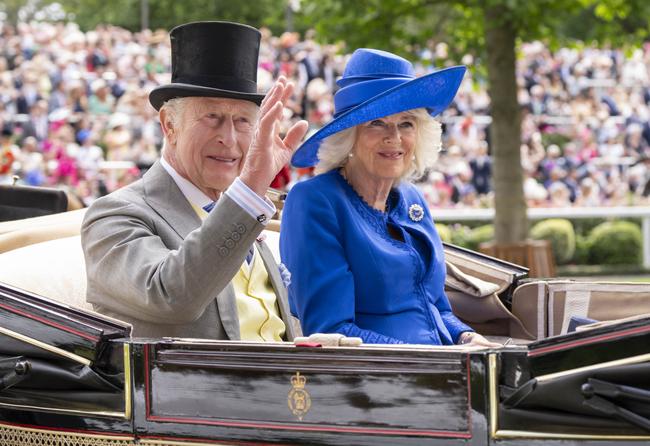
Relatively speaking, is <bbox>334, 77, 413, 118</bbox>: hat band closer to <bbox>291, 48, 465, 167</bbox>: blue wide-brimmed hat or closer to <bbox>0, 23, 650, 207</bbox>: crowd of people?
<bbox>291, 48, 465, 167</bbox>: blue wide-brimmed hat

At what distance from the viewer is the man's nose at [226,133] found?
296cm

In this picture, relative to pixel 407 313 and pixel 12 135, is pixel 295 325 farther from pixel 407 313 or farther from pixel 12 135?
pixel 12 135

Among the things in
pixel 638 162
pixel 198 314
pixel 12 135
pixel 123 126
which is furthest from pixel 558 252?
pixel 198 314

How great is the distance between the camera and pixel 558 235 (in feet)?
44.1

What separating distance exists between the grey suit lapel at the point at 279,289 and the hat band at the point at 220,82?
1.55 feet

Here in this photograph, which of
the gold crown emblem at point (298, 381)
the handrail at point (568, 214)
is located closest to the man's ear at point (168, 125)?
the gold crown emblem at point (298, 381)

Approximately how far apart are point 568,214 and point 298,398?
40.3 feet

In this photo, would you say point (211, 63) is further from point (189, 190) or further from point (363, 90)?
point (363, 90)

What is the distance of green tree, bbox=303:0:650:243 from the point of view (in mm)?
8492

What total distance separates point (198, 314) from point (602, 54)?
1816 cm

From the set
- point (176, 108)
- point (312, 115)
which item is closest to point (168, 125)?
point (176, 108)

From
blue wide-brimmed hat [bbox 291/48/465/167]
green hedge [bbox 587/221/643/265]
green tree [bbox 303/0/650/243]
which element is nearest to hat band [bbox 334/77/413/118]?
blue wide-brimmed hat [bbox 291/48/465/167]

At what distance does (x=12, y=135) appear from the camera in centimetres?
1416

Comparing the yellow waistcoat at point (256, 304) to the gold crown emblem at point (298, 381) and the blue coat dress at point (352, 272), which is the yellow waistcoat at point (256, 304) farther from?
the gold crown emblem at point (298, 381)
